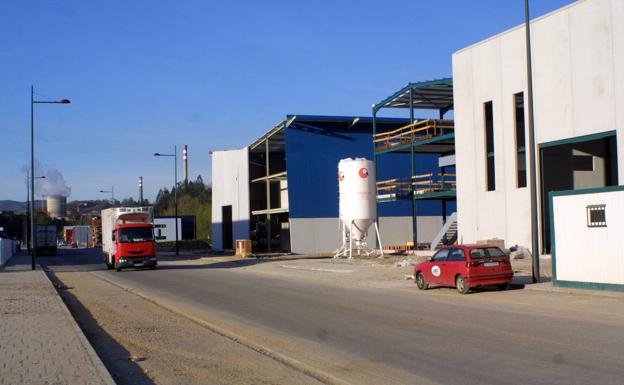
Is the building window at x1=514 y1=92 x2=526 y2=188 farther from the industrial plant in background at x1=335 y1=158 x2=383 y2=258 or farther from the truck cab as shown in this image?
the truck cab

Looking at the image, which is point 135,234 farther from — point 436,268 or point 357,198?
point 436,268

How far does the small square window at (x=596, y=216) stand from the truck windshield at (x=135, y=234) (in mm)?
25388

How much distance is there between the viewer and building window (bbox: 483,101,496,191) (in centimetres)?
3641

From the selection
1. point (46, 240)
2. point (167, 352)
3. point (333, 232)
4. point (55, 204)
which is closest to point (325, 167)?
point (333, 232)

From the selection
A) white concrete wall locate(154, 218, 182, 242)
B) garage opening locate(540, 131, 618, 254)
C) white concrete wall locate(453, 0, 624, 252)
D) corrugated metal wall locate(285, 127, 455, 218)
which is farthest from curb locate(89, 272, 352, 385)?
white concrete wall locate(154, 218, 182, 242)

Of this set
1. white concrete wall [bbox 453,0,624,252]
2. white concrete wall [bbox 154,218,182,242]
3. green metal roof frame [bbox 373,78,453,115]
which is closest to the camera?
white concrete wall [bbox 453,0,624,252]

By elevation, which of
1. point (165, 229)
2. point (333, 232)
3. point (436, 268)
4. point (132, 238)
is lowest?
point (436, 268)

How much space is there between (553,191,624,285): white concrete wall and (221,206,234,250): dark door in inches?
2113

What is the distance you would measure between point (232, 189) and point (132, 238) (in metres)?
32.1

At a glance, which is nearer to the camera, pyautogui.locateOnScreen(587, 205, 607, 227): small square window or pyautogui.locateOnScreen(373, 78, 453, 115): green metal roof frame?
pyautogui.locateOnScreen(587, 205, 607, 227): small square window

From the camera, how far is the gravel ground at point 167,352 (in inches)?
370

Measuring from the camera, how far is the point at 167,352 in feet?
37.7

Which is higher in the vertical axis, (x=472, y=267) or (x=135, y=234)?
(x=135, y=234)

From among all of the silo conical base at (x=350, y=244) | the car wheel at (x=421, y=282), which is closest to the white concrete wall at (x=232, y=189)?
the silo conical base at (x=350, y=244)
